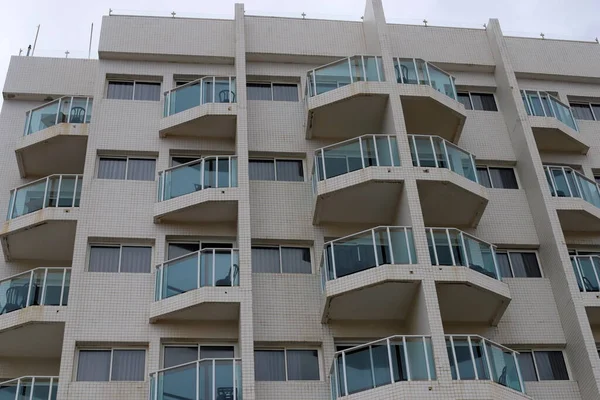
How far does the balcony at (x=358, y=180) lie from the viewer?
2077 cm

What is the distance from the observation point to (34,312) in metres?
19.4

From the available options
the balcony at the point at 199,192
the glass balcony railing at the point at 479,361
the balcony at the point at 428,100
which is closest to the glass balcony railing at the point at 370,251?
the glass balcony railing at the point at 479,361

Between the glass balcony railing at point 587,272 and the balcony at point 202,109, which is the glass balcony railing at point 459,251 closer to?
the glass balcony railing at point 587,272

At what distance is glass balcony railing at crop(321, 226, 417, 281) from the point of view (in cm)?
1917

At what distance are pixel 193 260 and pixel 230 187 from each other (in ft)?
8.44

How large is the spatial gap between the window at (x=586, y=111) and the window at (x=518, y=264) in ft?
23.1

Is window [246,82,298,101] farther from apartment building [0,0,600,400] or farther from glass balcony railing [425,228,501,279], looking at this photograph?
glass balcony railing [425,228,501,279]

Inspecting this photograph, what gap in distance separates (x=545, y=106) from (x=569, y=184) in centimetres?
332

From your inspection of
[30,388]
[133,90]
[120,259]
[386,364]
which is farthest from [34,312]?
[386,364]

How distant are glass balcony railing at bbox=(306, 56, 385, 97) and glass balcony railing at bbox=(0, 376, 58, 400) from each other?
11200mm

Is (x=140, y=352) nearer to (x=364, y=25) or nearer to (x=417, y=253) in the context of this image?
(x=417, y=253)

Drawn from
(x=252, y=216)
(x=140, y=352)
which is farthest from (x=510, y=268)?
(x=140, y=352)

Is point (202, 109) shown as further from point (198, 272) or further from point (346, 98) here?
point (198, 272)

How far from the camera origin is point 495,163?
80.2 ft
